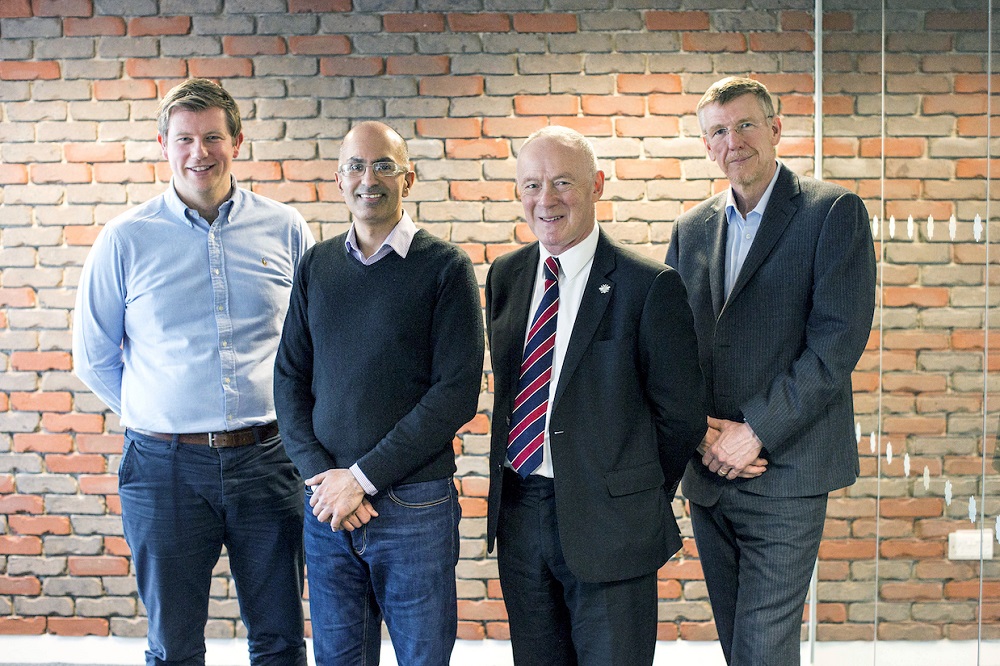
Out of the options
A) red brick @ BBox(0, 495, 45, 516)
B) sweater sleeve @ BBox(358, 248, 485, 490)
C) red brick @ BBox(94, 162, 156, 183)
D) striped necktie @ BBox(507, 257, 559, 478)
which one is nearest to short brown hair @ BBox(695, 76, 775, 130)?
striped necktie @ BBox(507, 257, 559, 478)

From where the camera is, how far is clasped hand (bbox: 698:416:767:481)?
2189mm

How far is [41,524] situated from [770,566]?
2.95 metres

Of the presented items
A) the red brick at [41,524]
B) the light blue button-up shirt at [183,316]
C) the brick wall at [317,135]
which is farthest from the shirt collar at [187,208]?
the red brick at [41,524]

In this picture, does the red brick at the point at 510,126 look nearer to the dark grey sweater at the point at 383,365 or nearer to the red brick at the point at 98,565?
the dark grey sweater at the point at 383,365

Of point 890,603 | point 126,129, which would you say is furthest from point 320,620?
point 126,129

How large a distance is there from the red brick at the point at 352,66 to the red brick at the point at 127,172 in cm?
83

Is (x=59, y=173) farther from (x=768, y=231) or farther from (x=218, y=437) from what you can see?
(x=768, y=231)

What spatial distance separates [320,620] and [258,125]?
6.88ft

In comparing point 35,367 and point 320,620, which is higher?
point 35,367

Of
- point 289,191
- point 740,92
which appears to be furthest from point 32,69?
point 740,92

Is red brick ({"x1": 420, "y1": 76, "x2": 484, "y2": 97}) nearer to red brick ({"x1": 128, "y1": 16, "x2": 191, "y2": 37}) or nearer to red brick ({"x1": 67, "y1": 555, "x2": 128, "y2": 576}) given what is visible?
red brick ({"x1": 128, "y1": 16, "x2": 191, "y2": 37})

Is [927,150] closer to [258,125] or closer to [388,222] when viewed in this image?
[388,222]

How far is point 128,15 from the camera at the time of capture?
348 cm

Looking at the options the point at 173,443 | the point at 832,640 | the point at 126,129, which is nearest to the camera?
the point at 173,443
